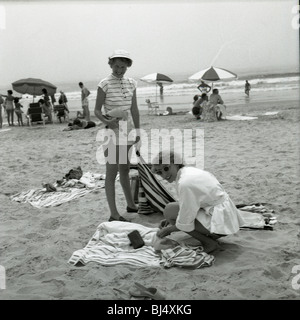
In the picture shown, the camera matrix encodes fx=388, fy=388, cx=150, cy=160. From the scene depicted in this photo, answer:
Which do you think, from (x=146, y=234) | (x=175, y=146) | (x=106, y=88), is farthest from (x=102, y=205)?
(x=175, y=146)

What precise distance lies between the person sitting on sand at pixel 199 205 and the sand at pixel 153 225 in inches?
8.4

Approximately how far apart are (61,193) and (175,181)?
1.91m

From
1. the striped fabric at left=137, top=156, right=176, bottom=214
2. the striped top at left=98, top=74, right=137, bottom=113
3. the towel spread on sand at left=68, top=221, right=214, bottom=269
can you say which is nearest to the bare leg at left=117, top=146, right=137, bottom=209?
the striped fabric at left=137, top=156, right=176, bottom=214

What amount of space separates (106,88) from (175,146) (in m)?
3.75

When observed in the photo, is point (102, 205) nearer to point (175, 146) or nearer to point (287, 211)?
point (287, 211)

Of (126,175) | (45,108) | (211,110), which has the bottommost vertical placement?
(126,175)

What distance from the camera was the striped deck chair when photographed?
3459 mm

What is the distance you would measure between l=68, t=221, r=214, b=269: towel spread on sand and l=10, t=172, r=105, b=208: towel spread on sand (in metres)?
1.15

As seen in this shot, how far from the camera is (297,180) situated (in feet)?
13.8

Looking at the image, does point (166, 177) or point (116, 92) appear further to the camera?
point (116, 92)

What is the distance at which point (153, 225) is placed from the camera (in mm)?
3285

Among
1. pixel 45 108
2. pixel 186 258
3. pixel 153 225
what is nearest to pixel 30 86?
pixel 45 108

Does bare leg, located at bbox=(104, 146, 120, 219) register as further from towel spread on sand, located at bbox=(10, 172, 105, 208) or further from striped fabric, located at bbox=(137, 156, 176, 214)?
towel spread on sand, located at bbox=(10, 172, 105, 208)

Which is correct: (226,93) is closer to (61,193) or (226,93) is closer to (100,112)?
(61,193)
